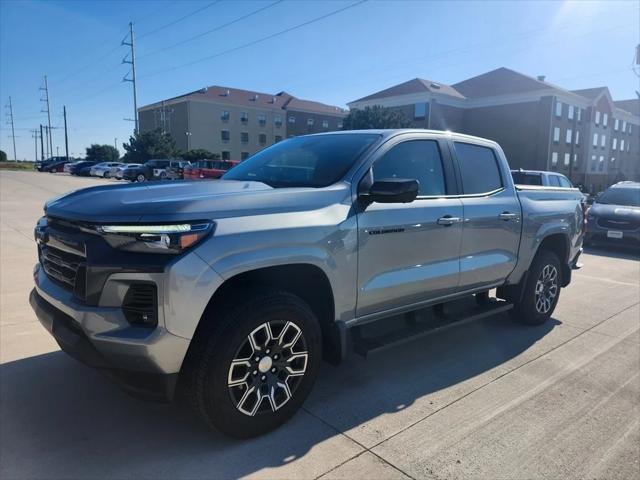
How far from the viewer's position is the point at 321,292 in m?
3.21

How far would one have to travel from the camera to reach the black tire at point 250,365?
262 centimetres

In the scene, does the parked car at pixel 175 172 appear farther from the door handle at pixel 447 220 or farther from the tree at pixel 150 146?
the door handle at pixel 447 220

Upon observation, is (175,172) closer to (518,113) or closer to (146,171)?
(146,171)

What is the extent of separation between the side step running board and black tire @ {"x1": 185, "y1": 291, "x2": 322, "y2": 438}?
469mm

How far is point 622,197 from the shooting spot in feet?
40.4

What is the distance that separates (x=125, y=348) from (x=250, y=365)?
0.71m

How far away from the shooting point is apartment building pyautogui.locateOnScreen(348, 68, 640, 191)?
4706cm

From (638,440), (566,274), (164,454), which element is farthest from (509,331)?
(164,454)

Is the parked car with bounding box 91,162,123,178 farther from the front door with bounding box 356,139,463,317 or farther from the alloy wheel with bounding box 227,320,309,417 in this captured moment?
the alloy wheel with bounding box 227,320,309,417

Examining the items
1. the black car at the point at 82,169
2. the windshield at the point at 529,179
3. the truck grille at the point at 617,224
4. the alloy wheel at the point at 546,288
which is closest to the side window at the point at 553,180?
the windshield at the point at 529,179

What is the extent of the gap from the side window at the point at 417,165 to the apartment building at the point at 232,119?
58.7 m

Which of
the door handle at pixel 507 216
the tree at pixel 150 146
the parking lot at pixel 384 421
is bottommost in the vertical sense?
the parking lot at pixel 384 421

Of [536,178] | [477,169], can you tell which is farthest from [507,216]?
[536,178]

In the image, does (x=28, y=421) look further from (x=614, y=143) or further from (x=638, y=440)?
(x=614, y=143)
